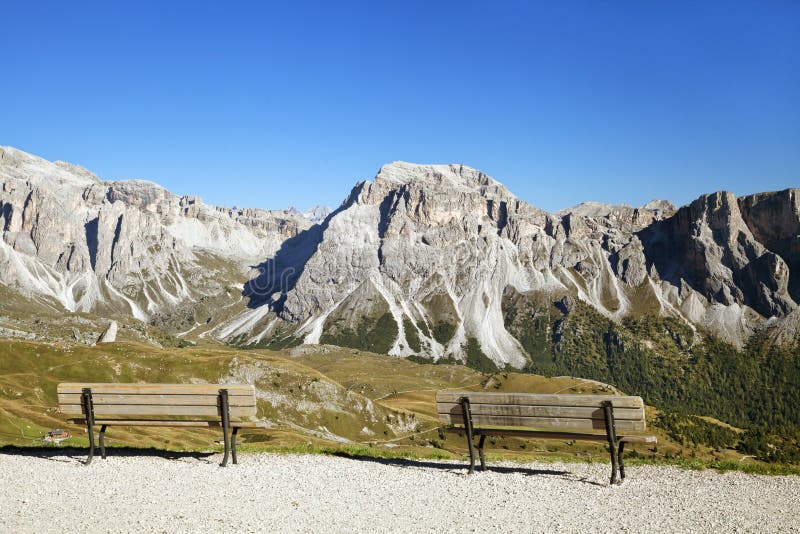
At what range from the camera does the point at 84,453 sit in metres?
22.1

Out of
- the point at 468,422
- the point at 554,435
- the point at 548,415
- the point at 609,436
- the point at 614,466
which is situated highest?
the point at 548,415

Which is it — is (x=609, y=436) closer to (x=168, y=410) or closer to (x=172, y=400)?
(x=172, y=400)

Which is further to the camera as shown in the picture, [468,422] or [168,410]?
[468,422]

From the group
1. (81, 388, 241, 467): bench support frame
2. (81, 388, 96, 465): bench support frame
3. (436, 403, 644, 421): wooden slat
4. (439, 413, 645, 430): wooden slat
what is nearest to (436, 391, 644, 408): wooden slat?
(436, 403, 644, 421): wooden slat

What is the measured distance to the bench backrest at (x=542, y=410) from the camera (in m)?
18.6

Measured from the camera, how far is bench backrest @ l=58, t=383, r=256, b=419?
20.0 meters

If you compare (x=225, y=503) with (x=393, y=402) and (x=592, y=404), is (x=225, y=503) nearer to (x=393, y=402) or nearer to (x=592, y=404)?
(x=592, y=404)

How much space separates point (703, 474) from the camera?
20.5 m

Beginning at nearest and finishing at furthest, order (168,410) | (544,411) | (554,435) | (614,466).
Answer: (614,466)
(544,411)
(554,435)
(168,410)

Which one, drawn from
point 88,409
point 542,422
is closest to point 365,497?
point 542,422

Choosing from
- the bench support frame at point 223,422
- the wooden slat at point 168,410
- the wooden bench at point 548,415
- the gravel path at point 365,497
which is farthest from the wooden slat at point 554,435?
the bench support frame at point 223,422

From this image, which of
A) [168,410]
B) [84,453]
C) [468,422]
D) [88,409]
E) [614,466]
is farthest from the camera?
[84,453]

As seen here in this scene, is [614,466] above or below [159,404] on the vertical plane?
below

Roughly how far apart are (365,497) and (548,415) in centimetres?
634
